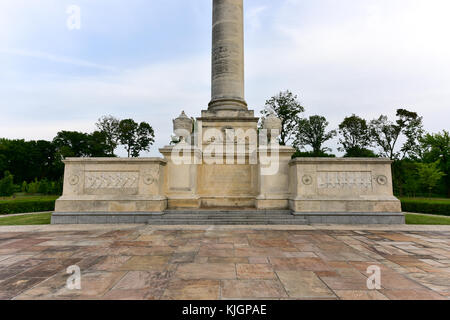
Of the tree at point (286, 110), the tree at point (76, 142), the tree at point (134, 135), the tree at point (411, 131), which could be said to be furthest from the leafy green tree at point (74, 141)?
the tree at point (411, 131)

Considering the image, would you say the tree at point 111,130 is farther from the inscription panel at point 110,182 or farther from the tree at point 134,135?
the inscription panel at point 110,182

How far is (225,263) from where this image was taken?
4.99 metres

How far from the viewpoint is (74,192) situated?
35.9 ft

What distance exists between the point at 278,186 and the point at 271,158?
1481 millimetres

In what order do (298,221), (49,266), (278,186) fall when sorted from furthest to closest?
1. (278,186)
2. (298,221)
3. (49,266)

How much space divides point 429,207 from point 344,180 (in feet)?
29.5

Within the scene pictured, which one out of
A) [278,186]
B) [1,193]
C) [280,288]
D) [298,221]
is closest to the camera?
[280,288]

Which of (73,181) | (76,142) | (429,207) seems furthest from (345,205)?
(76,142)

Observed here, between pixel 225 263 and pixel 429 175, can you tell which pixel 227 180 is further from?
pixel 429 175

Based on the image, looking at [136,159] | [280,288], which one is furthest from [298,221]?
[136,159]

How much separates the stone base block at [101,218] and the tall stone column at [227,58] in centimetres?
821

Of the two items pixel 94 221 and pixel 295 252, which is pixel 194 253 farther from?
pixel 94 221

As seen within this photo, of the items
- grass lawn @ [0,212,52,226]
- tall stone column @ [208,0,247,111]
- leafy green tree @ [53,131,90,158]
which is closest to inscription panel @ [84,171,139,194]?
grass lawn @ [0,212,52,226]

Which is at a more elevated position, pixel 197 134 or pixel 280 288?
pixel 197 134
